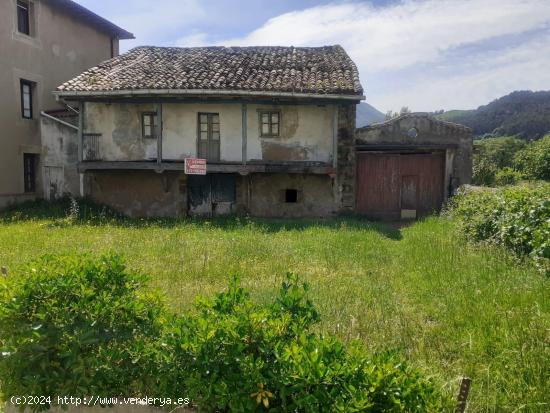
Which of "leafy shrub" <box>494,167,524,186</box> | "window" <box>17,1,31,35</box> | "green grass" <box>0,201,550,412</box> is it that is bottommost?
"green grass" <box>0,201,550,412</box>

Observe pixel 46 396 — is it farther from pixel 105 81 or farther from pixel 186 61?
pixel 186 61

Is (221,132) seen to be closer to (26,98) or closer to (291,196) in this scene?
(291,196)

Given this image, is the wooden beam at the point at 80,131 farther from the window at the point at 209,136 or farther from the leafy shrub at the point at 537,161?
the leafy shrub at the point at 537,161

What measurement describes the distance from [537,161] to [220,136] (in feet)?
62.7

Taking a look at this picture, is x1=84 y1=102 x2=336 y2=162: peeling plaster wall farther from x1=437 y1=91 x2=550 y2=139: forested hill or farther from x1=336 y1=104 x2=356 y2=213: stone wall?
x1=437 y1=91 x2=550 y2=139: forested hill

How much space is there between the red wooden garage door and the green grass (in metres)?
3.24

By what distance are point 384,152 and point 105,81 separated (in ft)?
33.4

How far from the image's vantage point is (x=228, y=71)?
48.0 feet

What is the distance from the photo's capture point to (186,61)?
1579cm

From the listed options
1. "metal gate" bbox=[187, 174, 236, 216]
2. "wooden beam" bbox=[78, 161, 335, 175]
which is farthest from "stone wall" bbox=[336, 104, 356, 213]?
"metal gate" bbox=[187, 174, 236, 216]

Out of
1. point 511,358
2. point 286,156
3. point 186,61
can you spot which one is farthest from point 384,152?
point 511,358

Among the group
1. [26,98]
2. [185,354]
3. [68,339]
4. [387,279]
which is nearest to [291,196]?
[387,279]

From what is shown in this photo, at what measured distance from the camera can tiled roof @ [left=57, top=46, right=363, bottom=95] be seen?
44.2 ft

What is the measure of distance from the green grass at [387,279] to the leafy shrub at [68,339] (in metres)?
2.07
